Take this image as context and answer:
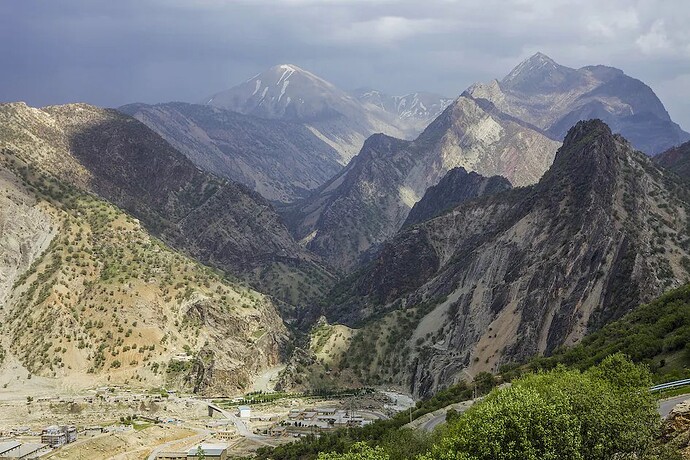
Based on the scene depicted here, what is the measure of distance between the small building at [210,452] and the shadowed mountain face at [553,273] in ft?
170

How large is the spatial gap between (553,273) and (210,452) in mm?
75878

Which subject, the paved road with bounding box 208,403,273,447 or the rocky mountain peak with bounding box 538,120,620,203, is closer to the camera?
the paved road with bounding box 208,403,273,447

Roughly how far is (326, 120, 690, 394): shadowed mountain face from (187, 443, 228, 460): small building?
51840 mm

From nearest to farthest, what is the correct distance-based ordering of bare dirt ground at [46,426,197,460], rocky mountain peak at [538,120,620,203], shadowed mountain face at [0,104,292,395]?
bare dirt ground at [46,426,197,460]
rocky mountain peak at [538,120,620,203]
shadowed mountain face at [0,104,292,395]

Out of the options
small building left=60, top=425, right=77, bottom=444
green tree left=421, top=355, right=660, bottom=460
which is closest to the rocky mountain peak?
green tree left=421, top=355, right=660, bottom=460

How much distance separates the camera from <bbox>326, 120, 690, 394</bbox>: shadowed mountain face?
13388cm

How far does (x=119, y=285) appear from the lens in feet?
571

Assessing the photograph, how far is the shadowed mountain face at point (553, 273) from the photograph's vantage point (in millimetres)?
133875

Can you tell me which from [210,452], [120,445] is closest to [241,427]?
Result: [210,452]

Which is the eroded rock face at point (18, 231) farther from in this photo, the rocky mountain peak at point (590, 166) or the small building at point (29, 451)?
the rocky mountain peak at point (590, 166)

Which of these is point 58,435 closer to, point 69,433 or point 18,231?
point 69,433

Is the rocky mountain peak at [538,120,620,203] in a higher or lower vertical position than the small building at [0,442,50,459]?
higher

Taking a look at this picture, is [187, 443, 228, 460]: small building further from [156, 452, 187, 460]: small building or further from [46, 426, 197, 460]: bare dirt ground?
[46, 426, 197, 460]: bare dirt ground

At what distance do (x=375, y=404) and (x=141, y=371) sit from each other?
54.3 metres
